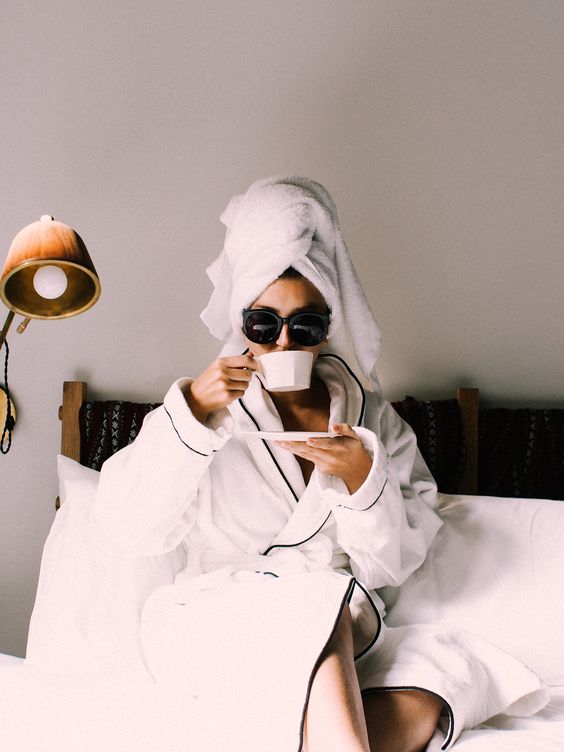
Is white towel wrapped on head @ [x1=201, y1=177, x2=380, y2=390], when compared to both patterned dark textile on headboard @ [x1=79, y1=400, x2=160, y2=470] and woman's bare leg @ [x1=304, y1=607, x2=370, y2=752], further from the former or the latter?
woman's bare leg @ [x1=304, y1=607, x2=370, y2=752]

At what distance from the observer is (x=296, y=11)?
1785 millimetres

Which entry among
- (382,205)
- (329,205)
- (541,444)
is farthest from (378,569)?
(382,205)

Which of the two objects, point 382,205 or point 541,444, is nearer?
point 541,444

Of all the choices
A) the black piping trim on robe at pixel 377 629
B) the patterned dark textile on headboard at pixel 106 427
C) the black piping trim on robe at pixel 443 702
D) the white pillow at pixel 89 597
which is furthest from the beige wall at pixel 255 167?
the black piping trim on robe at pixel 443 702

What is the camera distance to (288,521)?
1316 mm

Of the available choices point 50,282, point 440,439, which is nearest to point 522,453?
point 440,439

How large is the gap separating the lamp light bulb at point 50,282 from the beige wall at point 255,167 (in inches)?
22.5

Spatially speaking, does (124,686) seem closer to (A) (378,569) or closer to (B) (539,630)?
(A) (378,569)

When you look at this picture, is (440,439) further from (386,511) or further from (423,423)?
(386,511)

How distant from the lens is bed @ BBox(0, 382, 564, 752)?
1013 mm

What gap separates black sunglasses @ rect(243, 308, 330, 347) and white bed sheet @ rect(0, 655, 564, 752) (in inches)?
24.9

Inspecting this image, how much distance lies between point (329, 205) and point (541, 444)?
0.79 m

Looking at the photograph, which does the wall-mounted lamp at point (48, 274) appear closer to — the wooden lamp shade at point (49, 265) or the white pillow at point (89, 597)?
the wooden lamp shade at point (49, 265)

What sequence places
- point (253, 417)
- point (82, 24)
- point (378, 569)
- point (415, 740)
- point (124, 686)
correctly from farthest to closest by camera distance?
point (82, 24) < point (253, 417) < point (378, 569) < point (124, 686) < point (415, 740)
